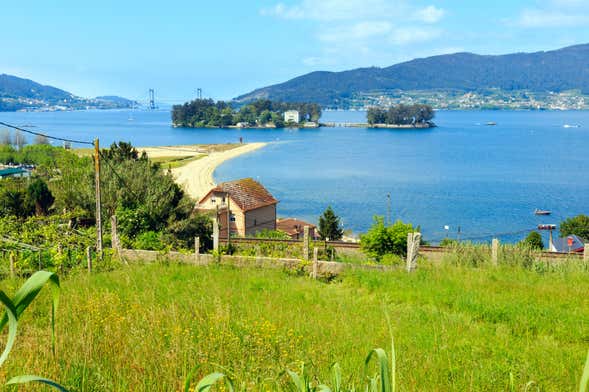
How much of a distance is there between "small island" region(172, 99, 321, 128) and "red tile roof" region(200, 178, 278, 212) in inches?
5234

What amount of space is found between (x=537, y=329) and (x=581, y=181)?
6004cm

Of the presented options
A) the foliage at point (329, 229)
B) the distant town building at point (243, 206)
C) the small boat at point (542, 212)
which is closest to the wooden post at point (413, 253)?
the distant town building at point (243, 206)

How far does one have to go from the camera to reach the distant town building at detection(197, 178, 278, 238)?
28.4 m

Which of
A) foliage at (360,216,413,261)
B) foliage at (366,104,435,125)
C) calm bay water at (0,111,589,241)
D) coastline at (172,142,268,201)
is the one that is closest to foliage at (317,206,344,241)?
calm bay water at (0,111,589,241)

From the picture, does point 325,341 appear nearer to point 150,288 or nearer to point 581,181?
point 150,288

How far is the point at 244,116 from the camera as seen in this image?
16875 centimetres

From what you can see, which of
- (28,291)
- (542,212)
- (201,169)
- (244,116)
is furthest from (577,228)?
(244,116)

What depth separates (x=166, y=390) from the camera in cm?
296

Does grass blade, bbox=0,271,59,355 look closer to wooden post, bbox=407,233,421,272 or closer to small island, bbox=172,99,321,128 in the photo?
wooden post, bbox=407,233,421,272

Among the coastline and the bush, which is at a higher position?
the bush

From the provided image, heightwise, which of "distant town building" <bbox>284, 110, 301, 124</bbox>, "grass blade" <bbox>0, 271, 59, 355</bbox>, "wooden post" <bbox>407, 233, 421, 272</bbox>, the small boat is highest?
"distant town building" <bbox>284, 110, 301, 124</bbox>

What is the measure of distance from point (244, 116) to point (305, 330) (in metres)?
167

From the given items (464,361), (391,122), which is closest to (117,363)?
(464,361)

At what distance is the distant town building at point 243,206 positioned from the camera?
28.4m
